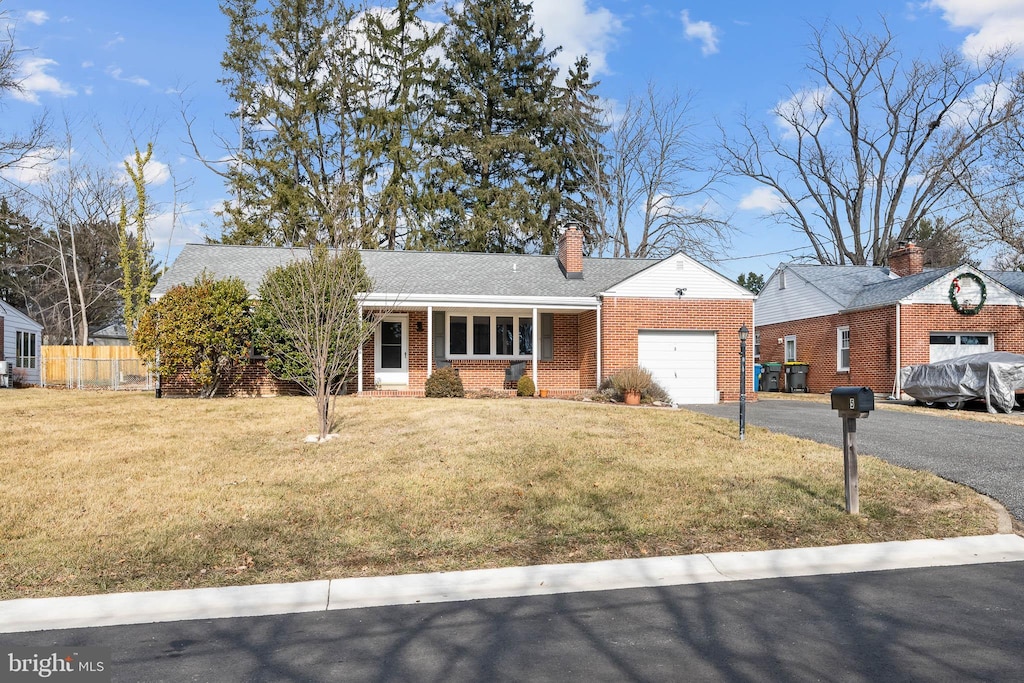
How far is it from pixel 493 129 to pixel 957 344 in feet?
76.3

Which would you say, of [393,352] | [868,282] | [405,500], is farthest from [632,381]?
[868,282]

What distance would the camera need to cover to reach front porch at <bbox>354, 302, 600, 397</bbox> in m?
18.8

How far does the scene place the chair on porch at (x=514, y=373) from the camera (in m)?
18.6

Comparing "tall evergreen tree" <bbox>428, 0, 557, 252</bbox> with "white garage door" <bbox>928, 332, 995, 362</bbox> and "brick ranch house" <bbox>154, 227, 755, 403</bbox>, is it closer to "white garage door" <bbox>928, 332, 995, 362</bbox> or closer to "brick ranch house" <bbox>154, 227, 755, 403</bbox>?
"brick ranch house" <bbox>154, 227, 755, 403</bbox>

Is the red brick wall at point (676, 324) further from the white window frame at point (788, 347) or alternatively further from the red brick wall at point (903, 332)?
the white window frame at point (788, 347)

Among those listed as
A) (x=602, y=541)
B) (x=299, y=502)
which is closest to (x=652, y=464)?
(x=602, y=541)

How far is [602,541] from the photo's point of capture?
6.30m

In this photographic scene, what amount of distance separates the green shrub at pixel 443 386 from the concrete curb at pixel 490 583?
11155 mm

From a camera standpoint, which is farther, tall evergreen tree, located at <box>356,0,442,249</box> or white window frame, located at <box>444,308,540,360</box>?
tall evergreen tree, located at <box>356,0,442,249</box>

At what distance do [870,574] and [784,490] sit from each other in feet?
7.52

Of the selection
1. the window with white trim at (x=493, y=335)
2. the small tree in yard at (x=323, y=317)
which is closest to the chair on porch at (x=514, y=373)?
the window with white trim at (x=493, y=335)

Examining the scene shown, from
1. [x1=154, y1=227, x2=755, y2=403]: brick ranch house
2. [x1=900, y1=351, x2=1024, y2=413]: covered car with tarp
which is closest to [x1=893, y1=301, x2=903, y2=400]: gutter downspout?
[x1=900, y1=351, x2=1024, y2=413]: covered car with tarp

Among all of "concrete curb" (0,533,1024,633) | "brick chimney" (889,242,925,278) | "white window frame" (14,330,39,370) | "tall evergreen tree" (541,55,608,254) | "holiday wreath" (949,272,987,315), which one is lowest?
"concrete curb" (0,533,1024,633)

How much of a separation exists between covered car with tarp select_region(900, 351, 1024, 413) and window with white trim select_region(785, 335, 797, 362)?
7.98 m
